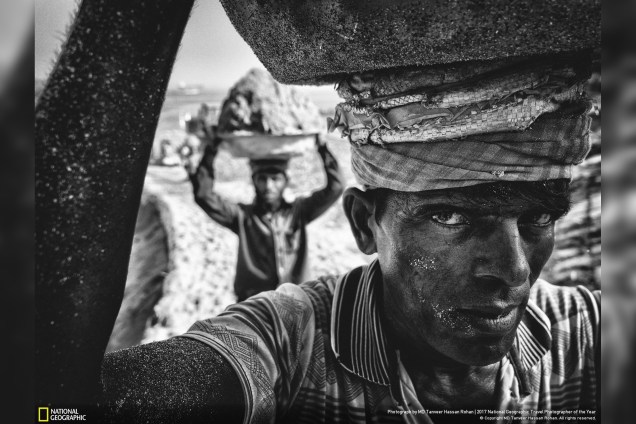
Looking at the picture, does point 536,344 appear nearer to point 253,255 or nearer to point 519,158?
point 519,158

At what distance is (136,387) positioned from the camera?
0.96 m

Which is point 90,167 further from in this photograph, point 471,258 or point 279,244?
point 279,244

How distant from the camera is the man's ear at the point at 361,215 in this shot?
127cm

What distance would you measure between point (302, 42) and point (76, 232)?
1.67 feet

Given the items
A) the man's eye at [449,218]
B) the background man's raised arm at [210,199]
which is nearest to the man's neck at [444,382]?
the man's eye at [449,218]

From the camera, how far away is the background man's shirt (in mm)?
3271

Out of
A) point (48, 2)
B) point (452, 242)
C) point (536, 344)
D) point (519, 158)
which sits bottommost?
point (536, 344)

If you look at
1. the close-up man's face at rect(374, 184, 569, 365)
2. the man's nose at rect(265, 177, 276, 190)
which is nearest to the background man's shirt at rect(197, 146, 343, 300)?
the man's nose at rect(265, 177, 276, 190)

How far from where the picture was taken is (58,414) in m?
0.98

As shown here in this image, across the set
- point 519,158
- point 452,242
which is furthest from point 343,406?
point 519,158

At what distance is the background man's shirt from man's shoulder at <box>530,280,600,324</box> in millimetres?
1979

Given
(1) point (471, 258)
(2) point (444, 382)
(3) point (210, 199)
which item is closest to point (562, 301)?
(2) point (444, 382)

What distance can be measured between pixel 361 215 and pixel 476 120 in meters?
0.40

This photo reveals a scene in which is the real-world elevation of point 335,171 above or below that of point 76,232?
above
